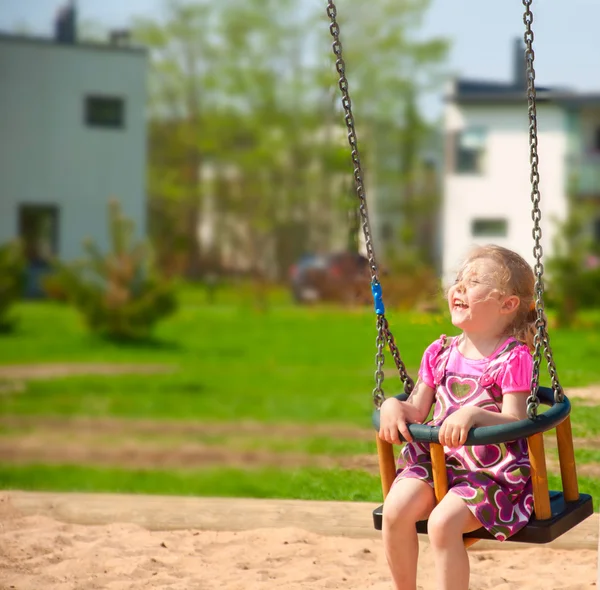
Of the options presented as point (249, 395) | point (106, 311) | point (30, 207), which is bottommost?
point (249, 395)

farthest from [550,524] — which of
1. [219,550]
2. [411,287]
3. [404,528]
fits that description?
[411,287]

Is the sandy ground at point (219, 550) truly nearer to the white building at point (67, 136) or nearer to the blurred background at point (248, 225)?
the blurred background at point (248, 225)

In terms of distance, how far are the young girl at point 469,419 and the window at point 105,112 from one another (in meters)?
20.7

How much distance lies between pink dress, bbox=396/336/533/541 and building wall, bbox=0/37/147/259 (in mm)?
19830

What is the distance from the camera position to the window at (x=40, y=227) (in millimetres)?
21875

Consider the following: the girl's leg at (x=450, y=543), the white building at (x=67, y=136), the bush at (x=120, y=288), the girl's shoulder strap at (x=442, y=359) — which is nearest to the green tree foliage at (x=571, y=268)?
the bush at (x=120, y=288)

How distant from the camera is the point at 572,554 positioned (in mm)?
3326

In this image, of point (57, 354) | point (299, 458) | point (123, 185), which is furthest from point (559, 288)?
point (123, 185)

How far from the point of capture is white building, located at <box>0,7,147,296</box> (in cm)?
2192

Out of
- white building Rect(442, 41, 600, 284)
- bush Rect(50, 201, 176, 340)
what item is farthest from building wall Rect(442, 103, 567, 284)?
bush Rect(50, 201, 176, 340)

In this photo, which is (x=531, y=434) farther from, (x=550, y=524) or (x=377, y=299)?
(x=377, y=299)

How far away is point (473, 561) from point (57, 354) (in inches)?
433

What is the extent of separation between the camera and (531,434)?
2309 millimetres

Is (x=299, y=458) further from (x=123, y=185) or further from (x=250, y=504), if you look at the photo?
(x=123, y=185)
